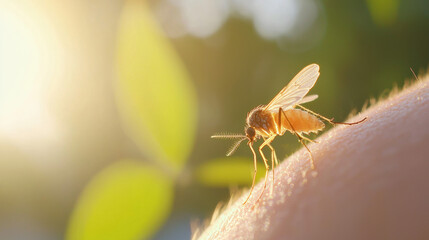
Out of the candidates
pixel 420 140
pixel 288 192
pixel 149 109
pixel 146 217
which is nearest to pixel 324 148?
pixel 288 192

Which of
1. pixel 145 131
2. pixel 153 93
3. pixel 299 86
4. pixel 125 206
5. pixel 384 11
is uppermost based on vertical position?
→ pixel 153 93

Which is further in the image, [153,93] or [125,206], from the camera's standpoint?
[153,93]

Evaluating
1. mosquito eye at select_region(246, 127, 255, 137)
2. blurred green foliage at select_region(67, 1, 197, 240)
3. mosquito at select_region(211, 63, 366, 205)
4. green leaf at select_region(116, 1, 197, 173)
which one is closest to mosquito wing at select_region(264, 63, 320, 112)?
mosquito at select_region(211, 63, 366, 205)

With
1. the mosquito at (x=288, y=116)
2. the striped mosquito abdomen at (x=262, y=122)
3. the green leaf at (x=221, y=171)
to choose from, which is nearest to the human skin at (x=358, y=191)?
the mosquito at (x=288, y=116)

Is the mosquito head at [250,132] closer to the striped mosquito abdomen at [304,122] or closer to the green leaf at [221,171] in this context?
the striped mosquito abdomen at [304,122]

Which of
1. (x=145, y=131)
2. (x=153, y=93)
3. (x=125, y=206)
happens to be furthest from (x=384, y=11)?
(x=125, y=206)

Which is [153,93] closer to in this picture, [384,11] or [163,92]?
[163,92]

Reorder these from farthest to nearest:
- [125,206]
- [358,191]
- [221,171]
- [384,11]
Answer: [221,171] → [384,11] → [125,206] → [358,191]
